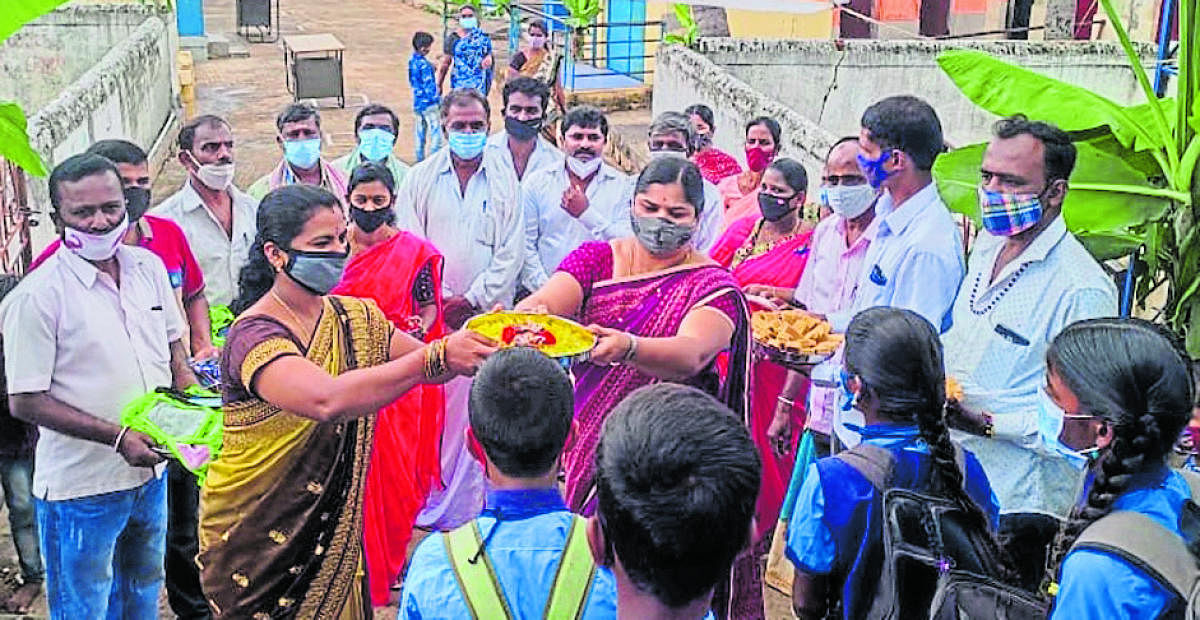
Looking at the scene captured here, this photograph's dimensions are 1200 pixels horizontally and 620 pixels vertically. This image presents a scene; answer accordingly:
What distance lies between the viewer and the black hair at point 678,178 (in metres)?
3.83

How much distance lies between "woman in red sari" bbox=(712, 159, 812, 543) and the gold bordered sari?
2.09 meters

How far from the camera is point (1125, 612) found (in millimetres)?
2344

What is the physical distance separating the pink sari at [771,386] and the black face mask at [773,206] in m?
0.12

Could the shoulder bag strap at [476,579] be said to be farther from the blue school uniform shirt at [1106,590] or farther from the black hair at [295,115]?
the black hair at [295,115]

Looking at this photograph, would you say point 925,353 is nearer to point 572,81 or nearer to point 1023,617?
point 1023,617

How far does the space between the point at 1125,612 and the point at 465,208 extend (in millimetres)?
4084

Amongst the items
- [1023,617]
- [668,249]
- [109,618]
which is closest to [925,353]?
[1023,617]

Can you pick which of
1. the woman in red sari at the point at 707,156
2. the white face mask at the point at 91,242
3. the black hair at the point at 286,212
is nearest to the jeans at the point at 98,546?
the white face mask at the point at 91,242

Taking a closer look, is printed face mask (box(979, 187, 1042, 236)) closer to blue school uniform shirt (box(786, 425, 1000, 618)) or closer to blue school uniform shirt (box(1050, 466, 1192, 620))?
blue school uniform shirt (box(786, 425, 1000, 618))

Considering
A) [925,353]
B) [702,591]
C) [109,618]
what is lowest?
[109,618]

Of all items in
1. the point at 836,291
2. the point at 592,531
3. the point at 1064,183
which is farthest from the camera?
the point at 836,291

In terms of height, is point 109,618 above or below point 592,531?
below

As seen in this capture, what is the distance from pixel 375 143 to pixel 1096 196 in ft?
11.3

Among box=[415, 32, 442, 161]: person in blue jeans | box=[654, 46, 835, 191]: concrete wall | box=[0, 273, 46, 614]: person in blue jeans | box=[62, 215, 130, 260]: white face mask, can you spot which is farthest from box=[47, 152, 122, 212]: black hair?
box=[415, 32, 442, 161]: person in blue jeans
